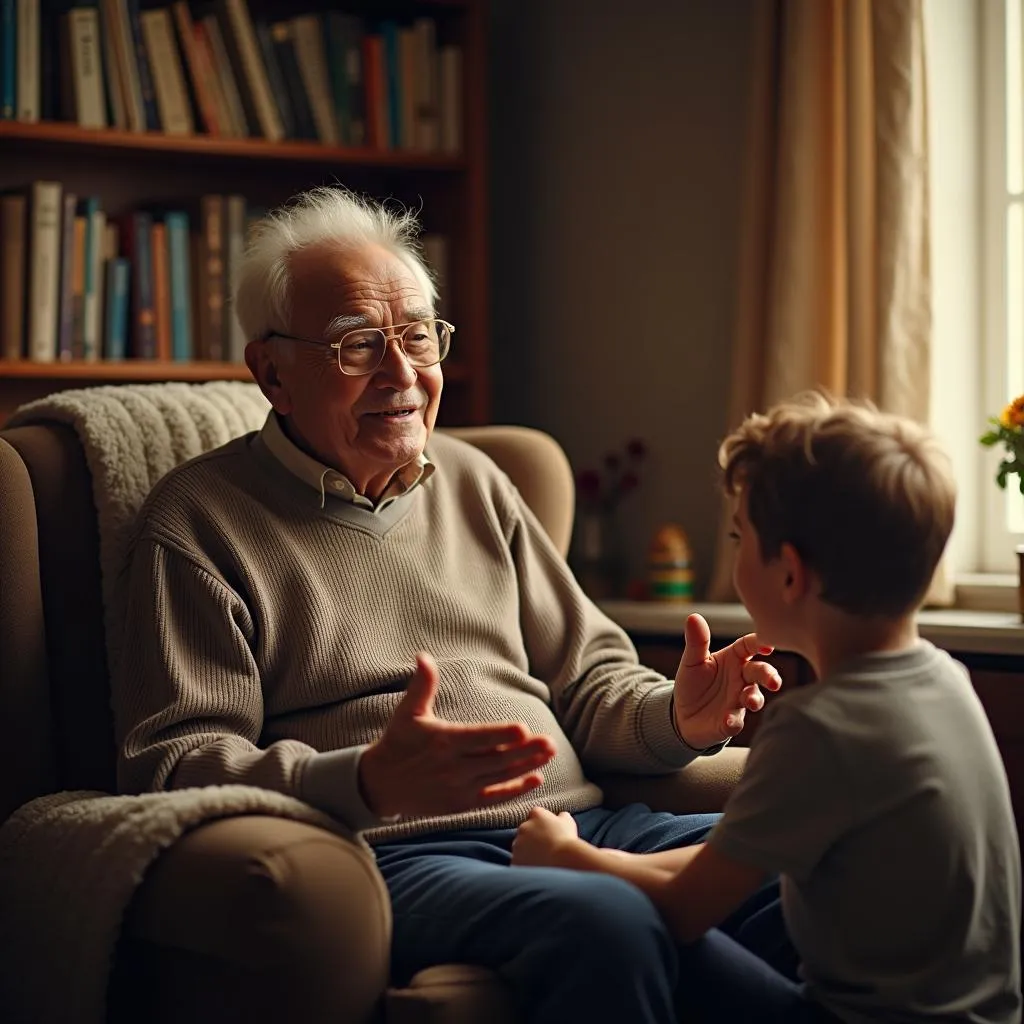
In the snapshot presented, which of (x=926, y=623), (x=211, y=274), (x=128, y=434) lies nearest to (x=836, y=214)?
(x=926, y=623)

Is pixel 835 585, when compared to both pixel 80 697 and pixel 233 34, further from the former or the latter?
pixel 233 34

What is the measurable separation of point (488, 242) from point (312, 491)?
1766 millimetres

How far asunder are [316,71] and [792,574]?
220 centimetres

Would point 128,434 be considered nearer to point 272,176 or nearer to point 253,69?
point 253,69

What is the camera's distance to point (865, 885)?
1206 millimetres

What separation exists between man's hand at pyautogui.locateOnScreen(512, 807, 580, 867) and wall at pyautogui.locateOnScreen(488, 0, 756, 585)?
164 cm

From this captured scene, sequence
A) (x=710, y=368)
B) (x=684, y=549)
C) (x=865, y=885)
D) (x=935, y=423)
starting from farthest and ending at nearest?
(x=710, y=368)
(x=684, y=549)
(x=935, y=423)
(x=865, y=885)

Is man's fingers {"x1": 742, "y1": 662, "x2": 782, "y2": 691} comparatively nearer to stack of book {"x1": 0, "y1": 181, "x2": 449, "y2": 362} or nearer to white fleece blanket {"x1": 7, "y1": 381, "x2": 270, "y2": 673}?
white fleece blanket {"x1": 7, "y1": 381, "x2": 270, "y2": 673}

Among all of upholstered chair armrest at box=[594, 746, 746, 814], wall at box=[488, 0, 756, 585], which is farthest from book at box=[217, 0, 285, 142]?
upholstered chair armrest at box=[594, 746, 746, 814]

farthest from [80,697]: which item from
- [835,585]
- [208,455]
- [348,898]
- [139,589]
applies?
[835,585]

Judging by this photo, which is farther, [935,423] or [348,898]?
[935,423]

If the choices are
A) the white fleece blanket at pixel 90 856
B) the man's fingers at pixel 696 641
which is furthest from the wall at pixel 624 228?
the white fleece blanket at pixel 90 856

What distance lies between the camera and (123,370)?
293 cm

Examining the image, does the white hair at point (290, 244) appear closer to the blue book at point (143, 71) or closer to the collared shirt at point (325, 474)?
the collared shirt at point (325, 474)
